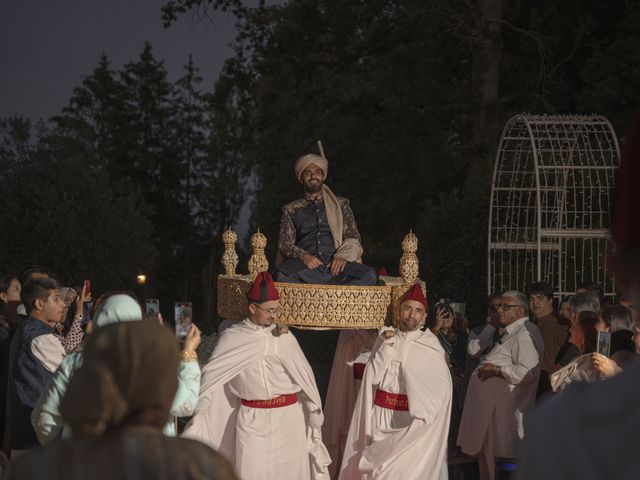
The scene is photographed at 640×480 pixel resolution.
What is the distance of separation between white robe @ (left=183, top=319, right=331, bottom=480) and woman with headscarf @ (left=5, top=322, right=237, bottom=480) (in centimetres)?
515

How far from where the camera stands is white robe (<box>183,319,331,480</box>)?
7469mm

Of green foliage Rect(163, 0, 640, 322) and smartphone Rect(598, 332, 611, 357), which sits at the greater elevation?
green foliage Rect(163, 0, 640, 322)

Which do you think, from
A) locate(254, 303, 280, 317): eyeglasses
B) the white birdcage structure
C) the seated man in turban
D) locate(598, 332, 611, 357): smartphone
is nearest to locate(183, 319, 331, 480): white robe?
locate(254, 303, 280, 317): eyeglasses

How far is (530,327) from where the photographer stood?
26.8ft

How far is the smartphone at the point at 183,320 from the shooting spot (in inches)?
198

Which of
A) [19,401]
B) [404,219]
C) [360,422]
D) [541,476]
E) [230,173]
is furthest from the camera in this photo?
[230,173]

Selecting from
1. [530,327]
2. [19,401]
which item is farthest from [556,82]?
[19,401]

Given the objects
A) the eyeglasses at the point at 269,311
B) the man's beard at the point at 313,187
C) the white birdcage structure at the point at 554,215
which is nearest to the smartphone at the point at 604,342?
the eyeglasses at the point at 269,311

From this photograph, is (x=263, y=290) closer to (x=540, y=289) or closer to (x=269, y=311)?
(x=269, y=311)

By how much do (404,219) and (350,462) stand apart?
13.4 meters

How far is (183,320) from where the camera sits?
5.09 m

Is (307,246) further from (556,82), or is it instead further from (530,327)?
(556,82)

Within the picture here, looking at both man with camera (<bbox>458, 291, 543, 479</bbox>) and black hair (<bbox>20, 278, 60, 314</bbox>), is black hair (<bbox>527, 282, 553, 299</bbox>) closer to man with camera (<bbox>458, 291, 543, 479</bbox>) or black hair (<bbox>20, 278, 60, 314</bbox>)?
man with camera (<bbox>458, 291, 543, 479</bbox>)

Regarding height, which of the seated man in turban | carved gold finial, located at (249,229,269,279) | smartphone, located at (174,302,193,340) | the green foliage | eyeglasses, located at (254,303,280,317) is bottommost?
smartphone, located at (174,302,193,340)
